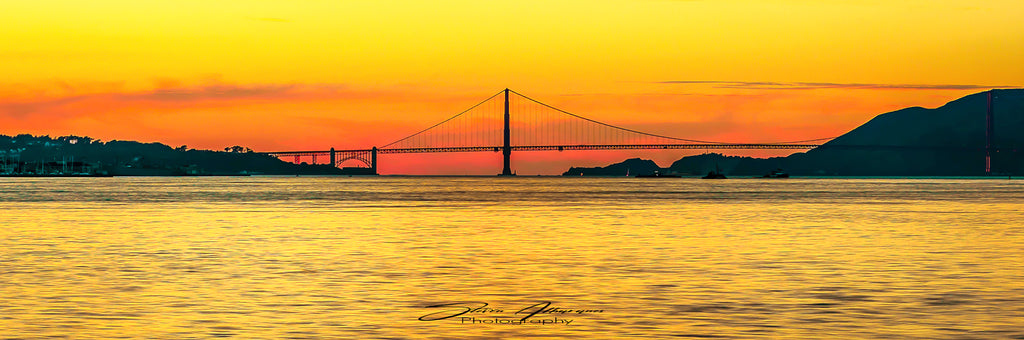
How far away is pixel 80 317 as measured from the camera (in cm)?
1216

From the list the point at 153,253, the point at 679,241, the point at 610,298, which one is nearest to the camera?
the point at 610,298

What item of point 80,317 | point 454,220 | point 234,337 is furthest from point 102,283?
point 454,220

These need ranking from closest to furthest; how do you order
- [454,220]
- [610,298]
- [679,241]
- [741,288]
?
[610,298], [741,288], [679,241], [454,220]

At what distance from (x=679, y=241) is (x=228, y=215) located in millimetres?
20292

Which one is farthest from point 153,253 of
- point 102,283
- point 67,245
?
point 102,283

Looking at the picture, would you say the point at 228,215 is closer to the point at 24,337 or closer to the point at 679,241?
the point at 679,241

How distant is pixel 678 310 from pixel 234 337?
4676 millimetres

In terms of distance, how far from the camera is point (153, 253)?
2162 cm

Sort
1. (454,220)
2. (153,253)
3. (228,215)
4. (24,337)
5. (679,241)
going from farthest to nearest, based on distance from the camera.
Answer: (228,215)
(454,220)
(679,241)
(153,253)
(24,337)

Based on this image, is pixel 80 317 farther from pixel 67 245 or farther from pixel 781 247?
pixel 781 247

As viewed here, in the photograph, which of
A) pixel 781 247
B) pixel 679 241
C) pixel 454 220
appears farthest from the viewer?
pixel 454 220

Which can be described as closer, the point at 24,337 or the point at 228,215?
the point at 24,337

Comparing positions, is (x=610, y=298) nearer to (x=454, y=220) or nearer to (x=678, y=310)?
(x=678, y=310)

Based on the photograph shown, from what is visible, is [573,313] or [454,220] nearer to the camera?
[573,313]
